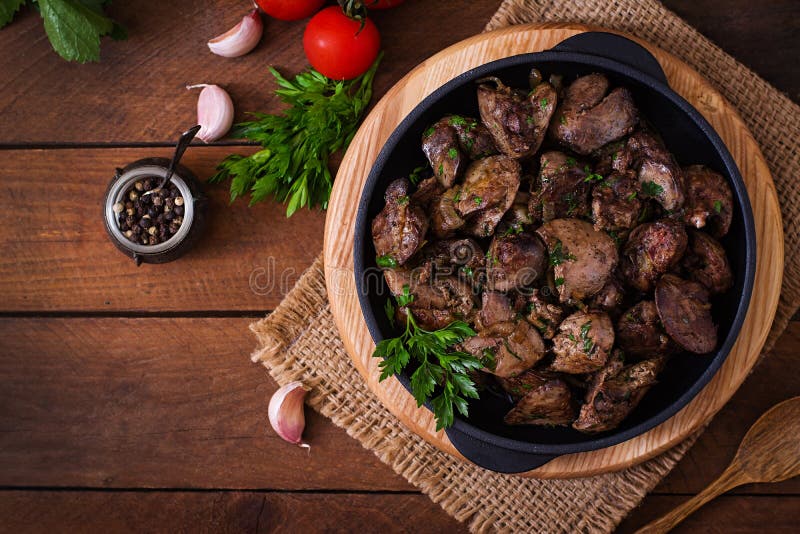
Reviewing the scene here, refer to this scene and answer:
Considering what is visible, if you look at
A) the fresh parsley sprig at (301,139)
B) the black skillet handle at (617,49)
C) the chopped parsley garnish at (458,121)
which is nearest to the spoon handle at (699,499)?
the black skillet handle at (617,49)

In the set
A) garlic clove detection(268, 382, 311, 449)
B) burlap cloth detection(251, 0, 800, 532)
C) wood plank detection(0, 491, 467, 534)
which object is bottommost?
wood plank detection(0, 491, 467, 534)

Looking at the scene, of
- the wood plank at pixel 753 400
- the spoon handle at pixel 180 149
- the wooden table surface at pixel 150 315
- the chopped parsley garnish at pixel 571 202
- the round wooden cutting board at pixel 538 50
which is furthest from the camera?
the wooden table surface at pixel 150 315

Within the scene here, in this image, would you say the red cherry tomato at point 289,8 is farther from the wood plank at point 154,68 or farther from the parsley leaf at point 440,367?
the parsley leaf at point 440,367

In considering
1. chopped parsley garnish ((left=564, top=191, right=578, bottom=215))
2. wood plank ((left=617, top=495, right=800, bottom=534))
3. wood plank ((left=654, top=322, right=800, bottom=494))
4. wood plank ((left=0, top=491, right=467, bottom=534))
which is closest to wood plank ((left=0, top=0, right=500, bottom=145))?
chopped parsley garnish ((left=564, top=191, right=578, bottom=215))

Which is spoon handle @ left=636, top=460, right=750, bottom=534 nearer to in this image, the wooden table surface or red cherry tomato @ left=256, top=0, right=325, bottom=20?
the wooden table surface

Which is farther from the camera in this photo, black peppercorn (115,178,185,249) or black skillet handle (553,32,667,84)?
black peppercorn (115,178,185,249)

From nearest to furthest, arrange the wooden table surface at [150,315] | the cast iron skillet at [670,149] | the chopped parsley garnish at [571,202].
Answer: the cast iron skillet at [670,149]
the chopped parsley garnish at [571,202]
the wooden table surface at [150,315]

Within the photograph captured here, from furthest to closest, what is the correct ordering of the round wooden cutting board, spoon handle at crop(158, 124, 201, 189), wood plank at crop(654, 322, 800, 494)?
wood plank at crop(654, 322, 800, 494) < spoon handle at crop(158, 124, 201, 189) < the round wooden cutting board

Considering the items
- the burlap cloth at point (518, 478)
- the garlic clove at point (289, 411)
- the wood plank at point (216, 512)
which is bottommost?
the wood plank at point (216, 512)
